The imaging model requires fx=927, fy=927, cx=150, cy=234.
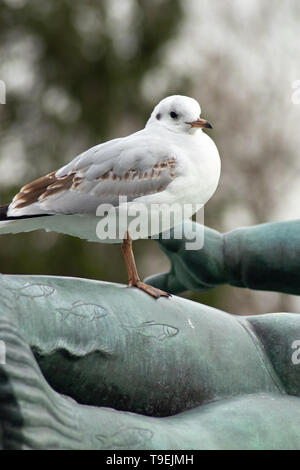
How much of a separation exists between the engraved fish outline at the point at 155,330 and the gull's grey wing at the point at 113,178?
2.02 feet

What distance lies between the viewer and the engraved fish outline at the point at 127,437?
229 cm

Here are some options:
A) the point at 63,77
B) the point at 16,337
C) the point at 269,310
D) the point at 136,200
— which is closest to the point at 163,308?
the point at 136,200

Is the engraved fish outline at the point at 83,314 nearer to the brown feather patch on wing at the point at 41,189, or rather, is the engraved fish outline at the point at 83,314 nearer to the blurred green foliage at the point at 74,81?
the brown feather patch on wing at the point at 41,189

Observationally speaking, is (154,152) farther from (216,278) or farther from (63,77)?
(63,77)

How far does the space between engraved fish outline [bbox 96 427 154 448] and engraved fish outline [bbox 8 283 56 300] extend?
1.46 feet

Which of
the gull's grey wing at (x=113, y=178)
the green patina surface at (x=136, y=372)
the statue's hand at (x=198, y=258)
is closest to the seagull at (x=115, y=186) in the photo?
the gull's grey wing at (x=113, y=178)

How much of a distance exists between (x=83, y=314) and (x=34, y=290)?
0.52ft

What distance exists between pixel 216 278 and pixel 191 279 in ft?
0.38

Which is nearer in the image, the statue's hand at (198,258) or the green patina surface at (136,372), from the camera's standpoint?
the green patina surface at (136,372)

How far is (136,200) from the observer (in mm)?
3287

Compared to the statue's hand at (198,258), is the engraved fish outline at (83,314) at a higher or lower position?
higher

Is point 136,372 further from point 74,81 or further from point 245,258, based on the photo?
point 74,81

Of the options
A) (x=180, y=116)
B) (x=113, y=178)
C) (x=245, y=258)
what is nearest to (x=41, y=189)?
(x=113, y=178)

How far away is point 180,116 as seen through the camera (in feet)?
11.5
